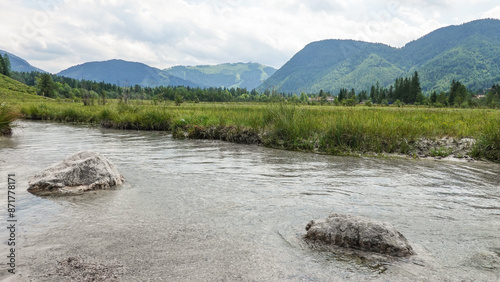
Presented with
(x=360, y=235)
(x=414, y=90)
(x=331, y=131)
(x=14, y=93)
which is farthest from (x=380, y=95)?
(x=360, y=235)

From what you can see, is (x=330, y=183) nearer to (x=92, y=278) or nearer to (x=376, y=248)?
(x=376, y=248)

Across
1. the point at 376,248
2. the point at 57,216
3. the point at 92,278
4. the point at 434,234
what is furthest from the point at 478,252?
the point at 57,216

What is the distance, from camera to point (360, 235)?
3.52 metres

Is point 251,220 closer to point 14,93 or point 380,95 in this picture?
point 14,93

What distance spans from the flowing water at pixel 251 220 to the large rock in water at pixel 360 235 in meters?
0.19

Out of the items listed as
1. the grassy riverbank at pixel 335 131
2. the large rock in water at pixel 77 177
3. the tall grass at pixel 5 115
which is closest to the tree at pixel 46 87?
the tall grass at pixel 5 115

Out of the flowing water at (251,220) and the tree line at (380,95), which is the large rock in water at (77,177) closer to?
the flowing water at (251,220)

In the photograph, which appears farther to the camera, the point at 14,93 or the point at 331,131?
the point at 14,93

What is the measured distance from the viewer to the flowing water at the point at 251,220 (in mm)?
3119

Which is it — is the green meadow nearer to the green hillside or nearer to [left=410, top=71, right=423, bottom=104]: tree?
the green hillside

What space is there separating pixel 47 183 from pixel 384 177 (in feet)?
24.1

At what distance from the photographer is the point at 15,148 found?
10898 mm

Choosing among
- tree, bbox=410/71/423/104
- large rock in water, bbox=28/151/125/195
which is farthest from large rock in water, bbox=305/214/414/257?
tree, bbox=410/71/423/104

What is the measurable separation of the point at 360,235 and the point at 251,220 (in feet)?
5.22
